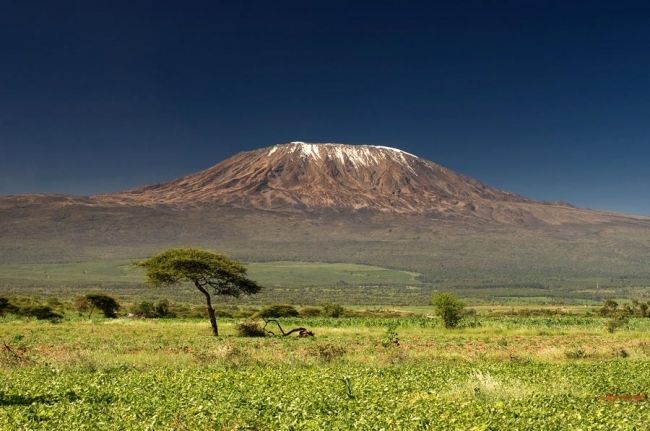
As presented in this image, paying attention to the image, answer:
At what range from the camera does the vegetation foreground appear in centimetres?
1458

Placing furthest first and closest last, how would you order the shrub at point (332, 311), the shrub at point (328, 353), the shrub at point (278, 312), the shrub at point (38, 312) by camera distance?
the shrub at point (332, 311) → the shrub at point (278, 312) → the shrub at point (38, 312) → the shrub at point (328, 353)

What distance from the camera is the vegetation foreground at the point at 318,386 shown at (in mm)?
14578

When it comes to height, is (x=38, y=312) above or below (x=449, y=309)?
below

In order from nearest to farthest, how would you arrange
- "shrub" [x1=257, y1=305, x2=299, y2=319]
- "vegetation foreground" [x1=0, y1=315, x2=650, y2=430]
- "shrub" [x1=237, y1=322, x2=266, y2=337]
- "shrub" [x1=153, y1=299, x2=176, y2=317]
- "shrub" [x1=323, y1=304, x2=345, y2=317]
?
"vegetation foreground" [x1=0, y1=315, x2=650, y2=430]
"shrub" [x1=237, y1=322, x2=266, y2=337]
"shrub" [x1=153, y1=299, x2=176, y2=317]
"shrub" [x1=257, y1=305, x2=299, y2=319]
"shrub" [x1=323, y1=304, x2=345, y2=317]

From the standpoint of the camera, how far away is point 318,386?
20.1 meters

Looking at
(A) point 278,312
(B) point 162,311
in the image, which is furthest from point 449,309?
(B) point 162,311

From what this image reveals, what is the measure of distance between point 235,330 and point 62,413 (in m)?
31.7

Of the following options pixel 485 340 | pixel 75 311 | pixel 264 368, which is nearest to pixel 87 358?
pixel 264 368

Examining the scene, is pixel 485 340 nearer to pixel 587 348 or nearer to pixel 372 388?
pixel 587 348

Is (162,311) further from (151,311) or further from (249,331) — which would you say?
(249,331)

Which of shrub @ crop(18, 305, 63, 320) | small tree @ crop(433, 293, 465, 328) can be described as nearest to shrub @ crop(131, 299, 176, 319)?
shrub @ crop(18, 305, 63, 320)

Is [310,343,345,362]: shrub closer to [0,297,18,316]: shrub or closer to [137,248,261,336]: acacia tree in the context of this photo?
[137,248,261,336]: acacia tree

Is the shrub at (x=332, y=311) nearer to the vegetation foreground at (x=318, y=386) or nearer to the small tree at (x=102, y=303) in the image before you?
the small tree at (x=102, y=303)

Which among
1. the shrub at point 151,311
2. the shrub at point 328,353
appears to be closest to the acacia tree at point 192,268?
the shrub at point 328,353
